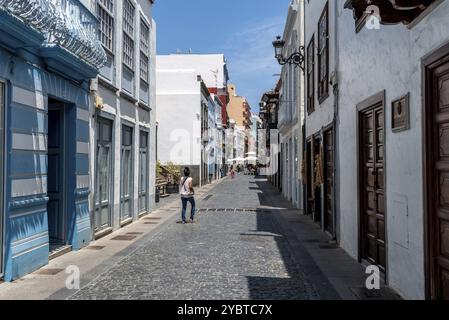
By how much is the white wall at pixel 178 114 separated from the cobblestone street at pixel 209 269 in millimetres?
22932

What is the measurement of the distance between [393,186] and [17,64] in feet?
18.0

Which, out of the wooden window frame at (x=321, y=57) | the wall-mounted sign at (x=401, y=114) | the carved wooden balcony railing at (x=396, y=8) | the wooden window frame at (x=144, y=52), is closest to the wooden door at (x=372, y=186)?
the wall-mounted sign at (x=401, y=114)

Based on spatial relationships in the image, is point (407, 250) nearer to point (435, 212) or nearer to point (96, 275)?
point (435, 212)

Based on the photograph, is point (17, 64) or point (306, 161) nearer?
point (17, 64)

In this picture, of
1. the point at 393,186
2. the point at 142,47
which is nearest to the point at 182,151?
the point at 142,47

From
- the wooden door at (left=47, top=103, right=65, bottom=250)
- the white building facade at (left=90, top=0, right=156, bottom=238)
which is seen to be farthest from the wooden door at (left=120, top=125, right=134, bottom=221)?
the wooden door at (left=47, top=103, right=65, bottom=250)

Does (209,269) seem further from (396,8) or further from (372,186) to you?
(396,8)

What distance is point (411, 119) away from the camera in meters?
5.61

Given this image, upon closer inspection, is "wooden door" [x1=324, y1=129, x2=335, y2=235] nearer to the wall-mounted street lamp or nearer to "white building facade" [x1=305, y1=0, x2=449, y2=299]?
"white building facade" [x1=305, y1=0, x2=449, y2=299]

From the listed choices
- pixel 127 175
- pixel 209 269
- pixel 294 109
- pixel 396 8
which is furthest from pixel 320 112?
pixel 396 8

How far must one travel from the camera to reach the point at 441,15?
4695mm

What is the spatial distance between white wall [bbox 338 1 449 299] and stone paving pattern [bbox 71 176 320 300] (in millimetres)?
1206

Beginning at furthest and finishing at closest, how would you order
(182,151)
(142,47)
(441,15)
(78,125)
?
(182,151)
(142,47)
(78,125)
(441,15)

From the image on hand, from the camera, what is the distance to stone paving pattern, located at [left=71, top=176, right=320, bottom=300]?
Answer: 6.34 meters
